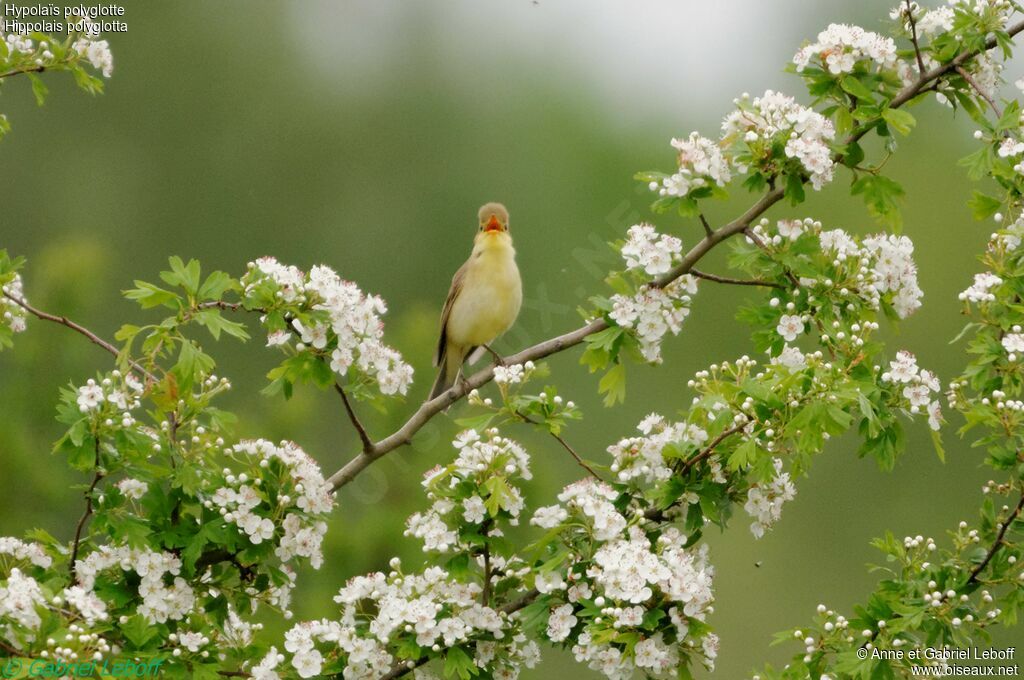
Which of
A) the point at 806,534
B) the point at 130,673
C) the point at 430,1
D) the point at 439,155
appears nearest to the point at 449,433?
the point at 130,673

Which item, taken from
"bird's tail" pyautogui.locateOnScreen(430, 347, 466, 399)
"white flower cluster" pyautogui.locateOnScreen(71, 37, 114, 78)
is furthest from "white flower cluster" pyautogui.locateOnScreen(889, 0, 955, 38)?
"bird's tail" pyautogui.locateOnScreen(430, 347, 466, 399)

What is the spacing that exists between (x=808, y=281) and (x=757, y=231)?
0.82ft

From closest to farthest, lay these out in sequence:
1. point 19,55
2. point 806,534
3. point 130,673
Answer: point 130,673
point 19,55
point 806,534

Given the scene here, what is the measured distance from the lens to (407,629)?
4168mm

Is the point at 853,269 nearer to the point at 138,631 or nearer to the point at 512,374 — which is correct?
the point at 512,374

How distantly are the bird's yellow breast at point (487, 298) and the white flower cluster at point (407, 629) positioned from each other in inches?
93.7

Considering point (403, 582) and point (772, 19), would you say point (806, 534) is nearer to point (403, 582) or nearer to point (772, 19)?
point (772, 19)

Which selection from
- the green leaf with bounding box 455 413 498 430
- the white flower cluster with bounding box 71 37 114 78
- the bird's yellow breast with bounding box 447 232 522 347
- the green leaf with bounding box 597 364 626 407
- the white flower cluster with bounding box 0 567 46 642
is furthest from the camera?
the bird's yellow breast with bounding box 447 232 522 347

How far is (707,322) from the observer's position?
2345 centimetres

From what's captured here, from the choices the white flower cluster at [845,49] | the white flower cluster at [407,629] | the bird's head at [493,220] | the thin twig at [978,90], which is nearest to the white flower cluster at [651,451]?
the white flower cluster at [407,629]

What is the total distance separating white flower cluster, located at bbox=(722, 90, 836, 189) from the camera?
4.44m

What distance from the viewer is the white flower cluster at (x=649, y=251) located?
4578 millimetres

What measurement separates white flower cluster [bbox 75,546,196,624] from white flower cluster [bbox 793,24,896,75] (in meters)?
2.50

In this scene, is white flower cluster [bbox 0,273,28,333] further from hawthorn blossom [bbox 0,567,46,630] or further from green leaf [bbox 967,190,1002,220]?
green leaf [bbox 967,190,1002,220]
